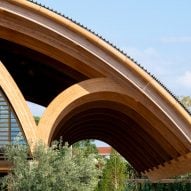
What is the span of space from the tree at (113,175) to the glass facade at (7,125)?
33440mm

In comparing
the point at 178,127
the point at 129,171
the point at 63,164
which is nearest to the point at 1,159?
the point at 63,164

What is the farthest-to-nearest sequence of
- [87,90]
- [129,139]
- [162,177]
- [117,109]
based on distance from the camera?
[162,177], [129,139], [117,109], [87,90]

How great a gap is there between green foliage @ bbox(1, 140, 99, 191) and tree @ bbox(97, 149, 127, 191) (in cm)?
3482

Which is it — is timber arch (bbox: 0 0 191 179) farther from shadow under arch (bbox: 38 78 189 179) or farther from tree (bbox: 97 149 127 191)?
tree (bbox: 97 149 127 191)

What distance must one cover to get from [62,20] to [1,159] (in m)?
4.77

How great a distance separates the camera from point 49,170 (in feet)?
57.1

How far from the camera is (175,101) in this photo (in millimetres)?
21422

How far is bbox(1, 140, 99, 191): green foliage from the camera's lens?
17328 millimetres

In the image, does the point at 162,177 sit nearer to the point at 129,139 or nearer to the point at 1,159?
the point at 129,139

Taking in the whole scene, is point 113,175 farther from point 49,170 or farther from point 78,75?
point 49,170

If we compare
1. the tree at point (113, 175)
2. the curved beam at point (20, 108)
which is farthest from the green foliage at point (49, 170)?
the tree at point (113, 175)

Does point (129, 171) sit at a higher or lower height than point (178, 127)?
higher

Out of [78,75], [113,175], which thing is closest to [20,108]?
[78,75]

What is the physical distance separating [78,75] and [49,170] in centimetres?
612
